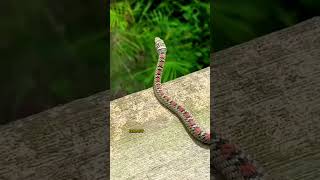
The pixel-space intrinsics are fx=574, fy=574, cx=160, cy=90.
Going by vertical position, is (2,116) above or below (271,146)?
below

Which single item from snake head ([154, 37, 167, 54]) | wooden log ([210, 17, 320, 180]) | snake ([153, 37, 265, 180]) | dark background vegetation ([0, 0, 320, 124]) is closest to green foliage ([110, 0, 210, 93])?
dark background vegetation ([0, 0, 320, 124])

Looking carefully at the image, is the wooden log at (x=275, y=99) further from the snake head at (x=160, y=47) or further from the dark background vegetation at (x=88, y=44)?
the dark background vegetation at (x=88, y=44)

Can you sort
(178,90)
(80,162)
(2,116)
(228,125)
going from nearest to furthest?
(80,162) < (228,125) < (178,90) < (2,116)

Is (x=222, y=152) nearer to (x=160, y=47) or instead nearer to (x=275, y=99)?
(x=275, y=99)

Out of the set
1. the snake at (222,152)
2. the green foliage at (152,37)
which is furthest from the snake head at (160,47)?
the snake at (222,152)

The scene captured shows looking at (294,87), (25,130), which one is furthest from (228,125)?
(25,130)

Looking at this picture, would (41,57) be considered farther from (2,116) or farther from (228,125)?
(228,125)

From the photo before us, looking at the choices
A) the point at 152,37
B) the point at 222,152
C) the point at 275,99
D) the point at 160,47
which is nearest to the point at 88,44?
the point at 152,37
